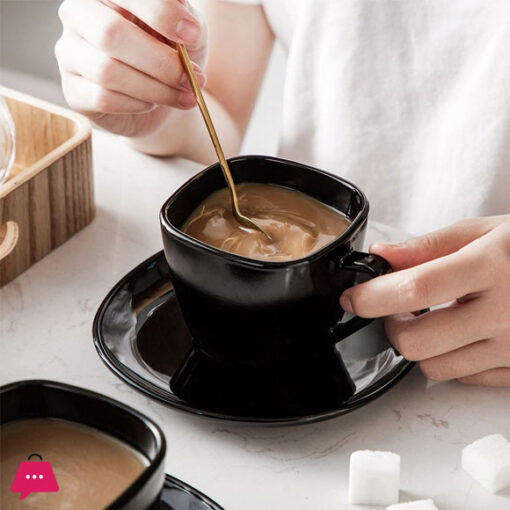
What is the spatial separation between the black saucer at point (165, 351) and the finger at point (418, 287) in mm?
64

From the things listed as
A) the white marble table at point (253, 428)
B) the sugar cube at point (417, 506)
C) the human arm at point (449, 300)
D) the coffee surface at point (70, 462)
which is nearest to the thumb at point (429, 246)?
the human arm at point (449, 300)

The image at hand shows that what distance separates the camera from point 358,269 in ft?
2.28

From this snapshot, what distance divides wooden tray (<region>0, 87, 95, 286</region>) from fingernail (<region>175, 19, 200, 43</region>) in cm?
18

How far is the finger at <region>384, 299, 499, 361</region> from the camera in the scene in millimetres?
719

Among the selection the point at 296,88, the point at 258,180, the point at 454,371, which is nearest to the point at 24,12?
the point at 296,88

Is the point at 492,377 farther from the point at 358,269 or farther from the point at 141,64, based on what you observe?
the point at 141,64

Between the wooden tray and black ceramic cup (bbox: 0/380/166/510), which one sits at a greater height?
black ceramic cup (bbox: 0/380/166/510)

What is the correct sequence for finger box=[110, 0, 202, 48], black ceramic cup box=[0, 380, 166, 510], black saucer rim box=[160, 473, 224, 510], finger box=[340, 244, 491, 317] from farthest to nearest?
finger box=[110, 0, 202, 48], finger box=[340, 244, 491, 317], black saucer rim box=[160, 473, 224, 510], black ceramic cup box=[0, 380, 166, 510]

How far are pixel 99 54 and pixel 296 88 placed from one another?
45 centimetres

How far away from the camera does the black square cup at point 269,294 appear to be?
0.66 metres

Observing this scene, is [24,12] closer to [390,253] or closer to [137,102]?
[137,102]

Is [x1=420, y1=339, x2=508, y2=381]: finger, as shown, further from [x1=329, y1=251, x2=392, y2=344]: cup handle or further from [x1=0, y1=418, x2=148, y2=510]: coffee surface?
[x1=0, y1=418, x2=148, y2=510]: coffee surface

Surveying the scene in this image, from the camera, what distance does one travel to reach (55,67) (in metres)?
2.72

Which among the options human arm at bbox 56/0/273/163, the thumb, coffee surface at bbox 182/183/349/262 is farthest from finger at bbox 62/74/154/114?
the thumb
